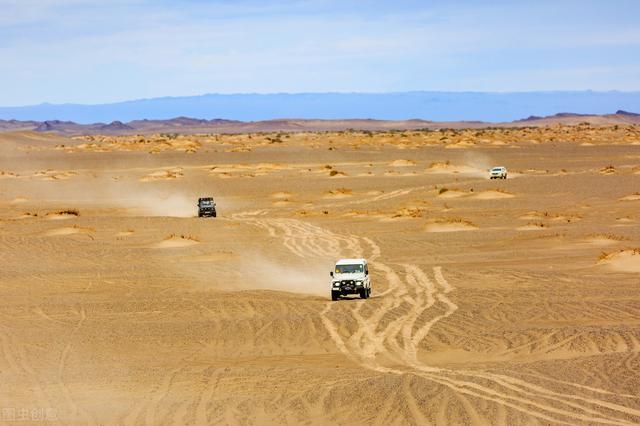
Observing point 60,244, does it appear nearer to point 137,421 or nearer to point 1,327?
point 1,327

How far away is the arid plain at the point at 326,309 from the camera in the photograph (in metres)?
17.8

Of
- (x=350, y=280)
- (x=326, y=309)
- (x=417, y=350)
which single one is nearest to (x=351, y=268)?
(x=350, y=280)

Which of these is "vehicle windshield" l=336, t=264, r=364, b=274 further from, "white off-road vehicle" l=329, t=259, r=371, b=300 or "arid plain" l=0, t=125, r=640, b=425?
"arid plain" l=0, t=125, r=640, b=425

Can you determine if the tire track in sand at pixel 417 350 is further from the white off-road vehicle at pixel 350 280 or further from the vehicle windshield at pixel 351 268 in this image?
the vehicle windshield at pixel 351 268

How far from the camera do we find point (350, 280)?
29156 mm

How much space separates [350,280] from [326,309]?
1776 mm

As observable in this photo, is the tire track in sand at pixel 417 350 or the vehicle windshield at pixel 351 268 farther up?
the vehicle windshield at pixel 351 268

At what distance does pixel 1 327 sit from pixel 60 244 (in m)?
19.6

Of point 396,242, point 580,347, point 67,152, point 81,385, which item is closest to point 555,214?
point 396,242

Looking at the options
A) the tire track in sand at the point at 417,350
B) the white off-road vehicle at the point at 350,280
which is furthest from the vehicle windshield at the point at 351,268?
the tire track in sand at the point at 417,350

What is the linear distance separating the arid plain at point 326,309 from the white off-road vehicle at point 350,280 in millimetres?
657

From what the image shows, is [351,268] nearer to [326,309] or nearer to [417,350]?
[326,309]

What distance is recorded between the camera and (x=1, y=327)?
26219mm

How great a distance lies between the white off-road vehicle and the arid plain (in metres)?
0.66
